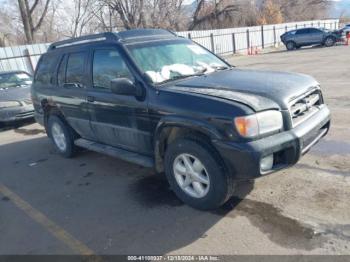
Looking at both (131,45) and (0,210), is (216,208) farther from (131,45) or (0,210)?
(0,210)

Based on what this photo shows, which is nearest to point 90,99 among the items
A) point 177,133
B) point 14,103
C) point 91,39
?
point 91,39

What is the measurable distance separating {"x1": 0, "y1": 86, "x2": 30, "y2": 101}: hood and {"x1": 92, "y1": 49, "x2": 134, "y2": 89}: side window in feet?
17.6

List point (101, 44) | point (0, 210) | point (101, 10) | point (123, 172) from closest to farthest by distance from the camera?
point (0, 210) < point (101, 44) < point (123, 172) < point (101, 10)

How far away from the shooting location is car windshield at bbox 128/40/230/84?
13.3 ft

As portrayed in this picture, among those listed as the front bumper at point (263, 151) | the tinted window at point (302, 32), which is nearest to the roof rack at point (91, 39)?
the front bumper at point (263, 151)

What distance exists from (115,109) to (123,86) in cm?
63

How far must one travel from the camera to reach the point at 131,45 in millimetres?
4277

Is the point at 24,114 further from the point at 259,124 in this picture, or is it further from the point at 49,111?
the point at 259,124

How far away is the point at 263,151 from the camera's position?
3061 millimetres

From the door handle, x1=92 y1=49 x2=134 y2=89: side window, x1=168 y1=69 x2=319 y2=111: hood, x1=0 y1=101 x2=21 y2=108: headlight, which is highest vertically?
x1=92 y1=49 x2=134 y2=89: side window

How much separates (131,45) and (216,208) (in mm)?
2316

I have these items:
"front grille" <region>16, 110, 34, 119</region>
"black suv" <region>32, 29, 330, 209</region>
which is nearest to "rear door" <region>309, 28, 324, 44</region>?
"front grille" <region>16, 110, 34, 119</region>

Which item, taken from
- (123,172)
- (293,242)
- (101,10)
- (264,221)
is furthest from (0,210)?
(101,10)

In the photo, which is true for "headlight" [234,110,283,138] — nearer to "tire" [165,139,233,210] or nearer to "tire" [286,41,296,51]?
"tire" [165,139,233,210]
